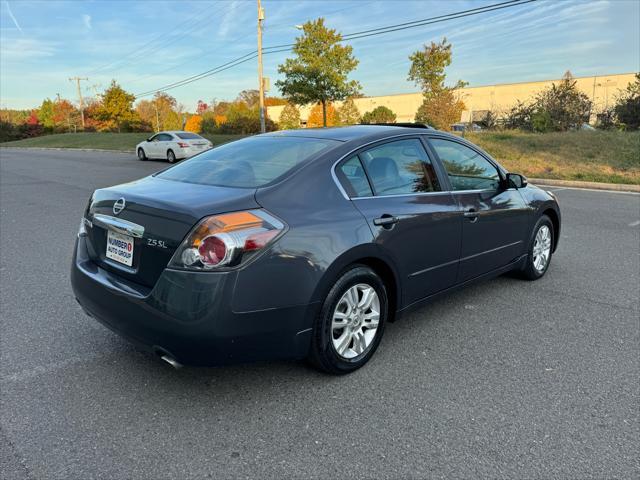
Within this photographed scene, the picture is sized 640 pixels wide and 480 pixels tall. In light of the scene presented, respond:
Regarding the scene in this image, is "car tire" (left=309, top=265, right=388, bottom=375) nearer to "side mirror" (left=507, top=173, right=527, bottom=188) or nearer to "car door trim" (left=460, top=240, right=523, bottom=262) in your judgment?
"car door trim" (left=460, top=240, right=523, bottom=262)

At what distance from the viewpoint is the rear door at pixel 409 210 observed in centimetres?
317

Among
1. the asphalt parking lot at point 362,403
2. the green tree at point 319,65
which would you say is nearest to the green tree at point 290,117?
the green tree at point 319,65

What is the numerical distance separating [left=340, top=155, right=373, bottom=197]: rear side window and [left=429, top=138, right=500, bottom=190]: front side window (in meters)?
0.90

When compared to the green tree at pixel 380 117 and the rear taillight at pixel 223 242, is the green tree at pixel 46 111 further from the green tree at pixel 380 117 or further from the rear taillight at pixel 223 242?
the rear taillight at pixel 223 242

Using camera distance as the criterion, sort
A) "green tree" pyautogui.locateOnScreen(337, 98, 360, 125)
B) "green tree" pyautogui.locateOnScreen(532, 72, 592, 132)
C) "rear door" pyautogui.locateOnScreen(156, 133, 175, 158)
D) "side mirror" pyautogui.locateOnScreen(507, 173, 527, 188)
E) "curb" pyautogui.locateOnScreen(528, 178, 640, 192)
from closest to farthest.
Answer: "side mirror" pyautogui.locateOnScreen(507, 173, 527, 188) → "curb" pyautogui.locateOnScreen(528, 178, 640, 192) → "rear door" pyautogui.locateOnScreen(156, 133, 175, 158) → "green tree" pyautogui.locateOnScreen(532, 72, 592, 132) → "green tree" pyautogui.locateOnScreen(337, 98, 360, 125)

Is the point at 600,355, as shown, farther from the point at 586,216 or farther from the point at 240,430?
the point at 586,216

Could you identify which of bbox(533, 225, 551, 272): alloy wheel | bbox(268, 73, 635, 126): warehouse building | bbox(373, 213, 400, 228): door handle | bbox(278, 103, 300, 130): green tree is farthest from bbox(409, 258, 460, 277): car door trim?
bbox(278, 103, 300, 130): green tree

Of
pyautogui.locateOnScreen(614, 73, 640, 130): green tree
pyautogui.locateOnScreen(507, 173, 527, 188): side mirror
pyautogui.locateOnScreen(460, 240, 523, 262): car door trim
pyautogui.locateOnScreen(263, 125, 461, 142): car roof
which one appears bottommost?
pyautogui.locateOnScreen(460, 240, 523, 262): car door trim

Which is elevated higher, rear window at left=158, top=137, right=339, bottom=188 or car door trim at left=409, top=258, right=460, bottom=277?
rear window at left=158, top=137, right=339, bottom=188

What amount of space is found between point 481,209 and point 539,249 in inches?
56.3

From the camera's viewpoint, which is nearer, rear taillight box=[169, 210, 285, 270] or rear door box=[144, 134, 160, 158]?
rear taillight box=[169, 210, 285, 270]

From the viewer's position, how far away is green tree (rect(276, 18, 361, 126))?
29000 mm

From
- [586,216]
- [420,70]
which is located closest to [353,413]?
[586,216]

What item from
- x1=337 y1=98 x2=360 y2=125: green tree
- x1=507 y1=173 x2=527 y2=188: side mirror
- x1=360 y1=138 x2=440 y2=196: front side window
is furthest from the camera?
x1=337 y1=98 x2=360 y2=125: green tree
